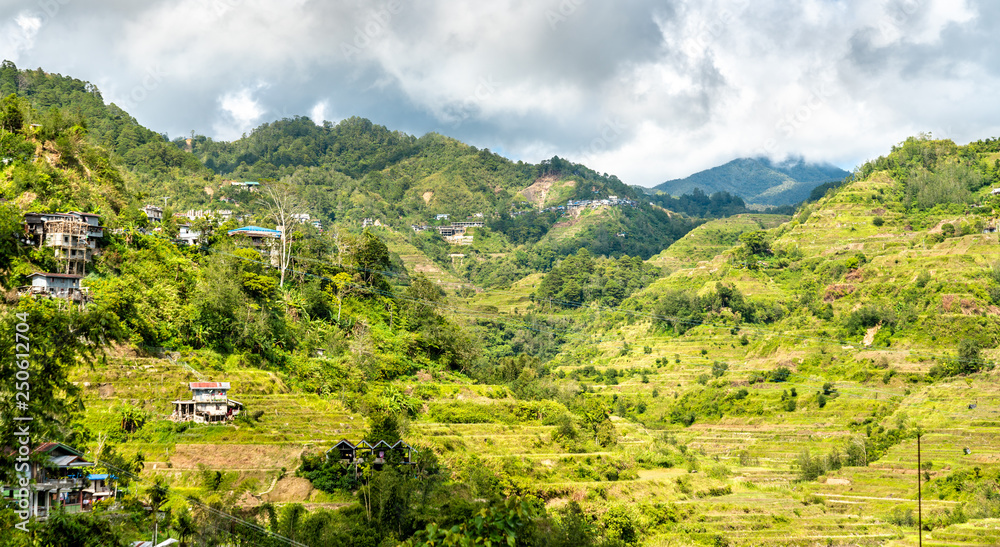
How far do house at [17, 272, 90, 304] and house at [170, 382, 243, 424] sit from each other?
651cm

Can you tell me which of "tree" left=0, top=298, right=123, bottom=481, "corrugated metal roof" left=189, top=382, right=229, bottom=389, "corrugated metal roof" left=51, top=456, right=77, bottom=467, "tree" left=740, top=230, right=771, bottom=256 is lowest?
"corrugated metal roof" left=51, top=456, right=77, bottom=467

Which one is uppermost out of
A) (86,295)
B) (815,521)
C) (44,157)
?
(44,157)

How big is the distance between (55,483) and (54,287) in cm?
1446

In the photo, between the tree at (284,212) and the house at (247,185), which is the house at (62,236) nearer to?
the tree at (284,212)

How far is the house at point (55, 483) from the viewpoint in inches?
711

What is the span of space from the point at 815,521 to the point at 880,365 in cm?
1940

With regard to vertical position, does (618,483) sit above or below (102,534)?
below

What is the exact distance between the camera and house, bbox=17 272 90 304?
30.7 m

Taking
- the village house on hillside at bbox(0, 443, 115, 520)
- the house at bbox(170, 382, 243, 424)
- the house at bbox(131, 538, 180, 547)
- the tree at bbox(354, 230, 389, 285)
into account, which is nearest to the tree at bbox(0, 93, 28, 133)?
the tree at bbox(354, 230, 389, 285)

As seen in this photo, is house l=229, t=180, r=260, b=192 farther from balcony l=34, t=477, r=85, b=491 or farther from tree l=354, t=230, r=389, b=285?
balcony l=34, t=477, r=85, b=491

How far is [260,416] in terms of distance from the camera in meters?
31.1

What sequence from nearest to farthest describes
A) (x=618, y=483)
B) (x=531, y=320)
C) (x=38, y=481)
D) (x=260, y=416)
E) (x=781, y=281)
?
(x=38, y=481) < (x=260, y=416) < (x=618, y=483) < (x=781, y=281) < (x=531, y=320)

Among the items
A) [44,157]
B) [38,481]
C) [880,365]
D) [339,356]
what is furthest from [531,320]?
[38,481]

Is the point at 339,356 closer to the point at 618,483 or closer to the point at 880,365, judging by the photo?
the point at 618,483
